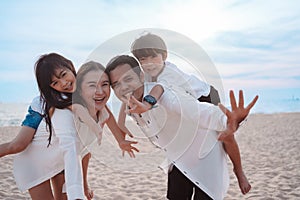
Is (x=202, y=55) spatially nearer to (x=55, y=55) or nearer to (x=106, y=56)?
(x=106, y=56)

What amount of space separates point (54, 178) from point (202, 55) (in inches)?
48.8

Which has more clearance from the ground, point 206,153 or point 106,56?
point 106,56

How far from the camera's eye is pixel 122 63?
2.13m

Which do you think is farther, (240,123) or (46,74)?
(46,74)

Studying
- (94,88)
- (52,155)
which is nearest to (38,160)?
(52,155)

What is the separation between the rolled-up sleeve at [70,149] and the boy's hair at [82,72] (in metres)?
0.09

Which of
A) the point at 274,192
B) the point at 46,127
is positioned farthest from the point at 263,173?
the point at 46,127

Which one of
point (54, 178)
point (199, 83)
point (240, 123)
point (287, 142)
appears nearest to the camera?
point (240, 123)

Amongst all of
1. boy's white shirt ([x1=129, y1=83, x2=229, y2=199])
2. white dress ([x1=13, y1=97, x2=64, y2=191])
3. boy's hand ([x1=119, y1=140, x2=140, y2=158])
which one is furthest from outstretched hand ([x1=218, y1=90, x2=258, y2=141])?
white dress ([x1=13, y1=97, x2=64, y2=191])

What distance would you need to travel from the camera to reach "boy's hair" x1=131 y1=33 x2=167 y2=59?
2.19 m

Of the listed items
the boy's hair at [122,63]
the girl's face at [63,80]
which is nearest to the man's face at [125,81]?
the boy's hair at [122,63]

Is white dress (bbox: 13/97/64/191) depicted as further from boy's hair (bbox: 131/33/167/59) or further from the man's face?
boy's hair (bbox: 131/33/167/59)

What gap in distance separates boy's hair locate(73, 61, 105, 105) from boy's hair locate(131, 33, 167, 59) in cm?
21

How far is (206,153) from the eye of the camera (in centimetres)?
233
